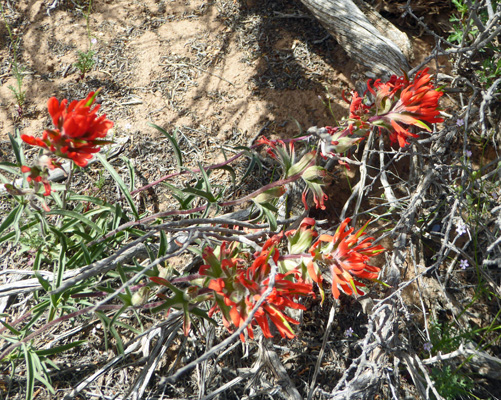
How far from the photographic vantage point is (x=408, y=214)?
6.19 feet

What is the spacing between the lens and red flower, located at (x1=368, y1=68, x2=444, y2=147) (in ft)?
5.04

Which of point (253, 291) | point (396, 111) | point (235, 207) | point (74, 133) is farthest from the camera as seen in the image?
point (235, 207)

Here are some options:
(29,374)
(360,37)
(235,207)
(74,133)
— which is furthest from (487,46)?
(29,374)

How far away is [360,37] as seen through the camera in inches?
91.0

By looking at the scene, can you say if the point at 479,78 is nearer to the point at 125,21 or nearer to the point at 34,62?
the point at 125,21

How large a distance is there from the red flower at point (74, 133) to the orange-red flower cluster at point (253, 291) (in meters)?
0.50

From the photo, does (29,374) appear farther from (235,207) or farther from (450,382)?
(450,382)

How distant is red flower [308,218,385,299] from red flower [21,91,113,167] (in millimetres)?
780

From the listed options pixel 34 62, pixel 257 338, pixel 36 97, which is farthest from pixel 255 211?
pixel 34 62

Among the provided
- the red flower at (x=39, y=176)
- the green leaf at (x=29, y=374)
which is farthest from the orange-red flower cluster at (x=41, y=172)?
the green leaf at (x=29, y=374)

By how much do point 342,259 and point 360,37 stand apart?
146cm

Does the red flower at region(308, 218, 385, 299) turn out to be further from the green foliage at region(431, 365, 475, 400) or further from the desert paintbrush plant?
the green foliage at region(431, 365, 475, 400)

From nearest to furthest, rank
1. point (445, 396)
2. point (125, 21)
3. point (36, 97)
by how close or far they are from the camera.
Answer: point (445, 396)
point (36, 97)
point (125, 21)

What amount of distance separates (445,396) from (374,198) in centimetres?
97
